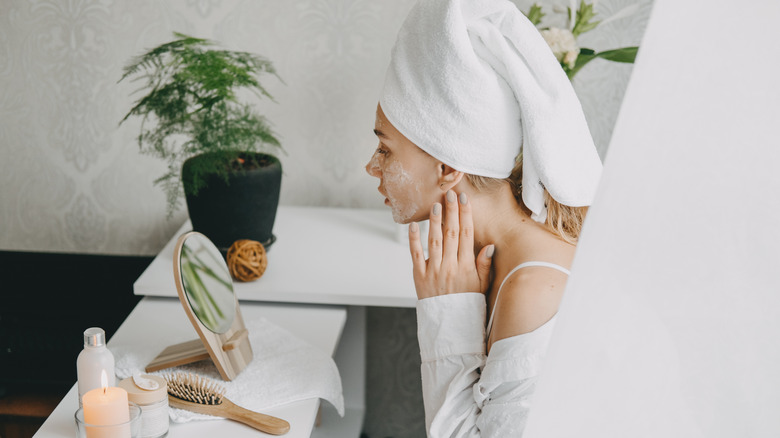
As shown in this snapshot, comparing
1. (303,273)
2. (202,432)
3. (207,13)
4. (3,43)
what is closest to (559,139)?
(202,432)

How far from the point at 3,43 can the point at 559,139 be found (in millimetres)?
1614

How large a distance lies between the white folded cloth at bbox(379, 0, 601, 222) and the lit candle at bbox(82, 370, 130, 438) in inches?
21.8

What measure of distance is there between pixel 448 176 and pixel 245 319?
614mm

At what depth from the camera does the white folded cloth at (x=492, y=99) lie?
2.96 ft

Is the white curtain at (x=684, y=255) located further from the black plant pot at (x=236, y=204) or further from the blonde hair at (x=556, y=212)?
the black plant pot at (x=236, y=204)

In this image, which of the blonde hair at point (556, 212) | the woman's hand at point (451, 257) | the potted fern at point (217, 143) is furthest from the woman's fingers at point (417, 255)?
the potted fern at point (217, 143)

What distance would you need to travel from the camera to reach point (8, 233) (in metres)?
2.01

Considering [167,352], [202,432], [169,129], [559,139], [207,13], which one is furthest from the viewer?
[207,13]

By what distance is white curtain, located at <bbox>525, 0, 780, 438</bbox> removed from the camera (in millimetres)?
181

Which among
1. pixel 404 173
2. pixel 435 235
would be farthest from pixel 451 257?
pixel 404 173

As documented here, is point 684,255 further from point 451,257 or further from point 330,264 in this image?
point 330,264

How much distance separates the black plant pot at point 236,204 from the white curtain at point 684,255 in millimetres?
1354

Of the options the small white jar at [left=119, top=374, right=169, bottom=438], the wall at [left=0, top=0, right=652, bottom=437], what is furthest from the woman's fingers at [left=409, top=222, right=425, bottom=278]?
the wall at [left=0, top=0, right=652, bottom=437]

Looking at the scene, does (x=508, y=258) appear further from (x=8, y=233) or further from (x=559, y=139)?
(x=8, y=233)
